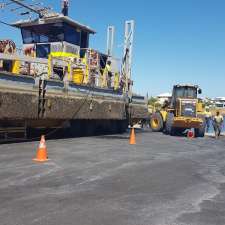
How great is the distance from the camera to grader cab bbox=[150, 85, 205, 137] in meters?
18.2

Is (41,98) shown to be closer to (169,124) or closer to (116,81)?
(116,81)

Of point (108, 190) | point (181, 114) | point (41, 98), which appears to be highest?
point (41, 98)

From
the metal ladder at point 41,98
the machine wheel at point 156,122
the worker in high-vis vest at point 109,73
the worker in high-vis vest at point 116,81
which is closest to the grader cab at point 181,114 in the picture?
the machine wheel at point 156,122

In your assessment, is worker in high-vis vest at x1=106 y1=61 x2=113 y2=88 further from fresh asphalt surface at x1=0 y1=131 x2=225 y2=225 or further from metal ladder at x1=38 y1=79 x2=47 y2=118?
fresh asphalt surface at x1=0 y1=131 x2=225 y2=225

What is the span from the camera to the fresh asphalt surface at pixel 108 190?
443 cm

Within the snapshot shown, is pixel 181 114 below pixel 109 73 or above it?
below

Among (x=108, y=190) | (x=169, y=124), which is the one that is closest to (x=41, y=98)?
(x=108, y=190)

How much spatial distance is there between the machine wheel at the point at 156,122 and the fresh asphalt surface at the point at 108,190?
1065 centimetres

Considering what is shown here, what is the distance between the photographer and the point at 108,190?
19.0 feet

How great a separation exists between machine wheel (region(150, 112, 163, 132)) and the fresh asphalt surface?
10646 millimetres

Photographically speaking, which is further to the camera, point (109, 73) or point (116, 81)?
point (109, 73)

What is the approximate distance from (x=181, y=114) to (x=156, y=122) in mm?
2157

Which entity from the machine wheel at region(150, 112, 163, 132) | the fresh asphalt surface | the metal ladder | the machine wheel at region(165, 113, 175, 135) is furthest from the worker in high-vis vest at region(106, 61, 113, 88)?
the fresh asphalt surface

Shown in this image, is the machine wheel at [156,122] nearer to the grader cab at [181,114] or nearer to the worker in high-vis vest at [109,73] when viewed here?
the grader cab at [181,114]
